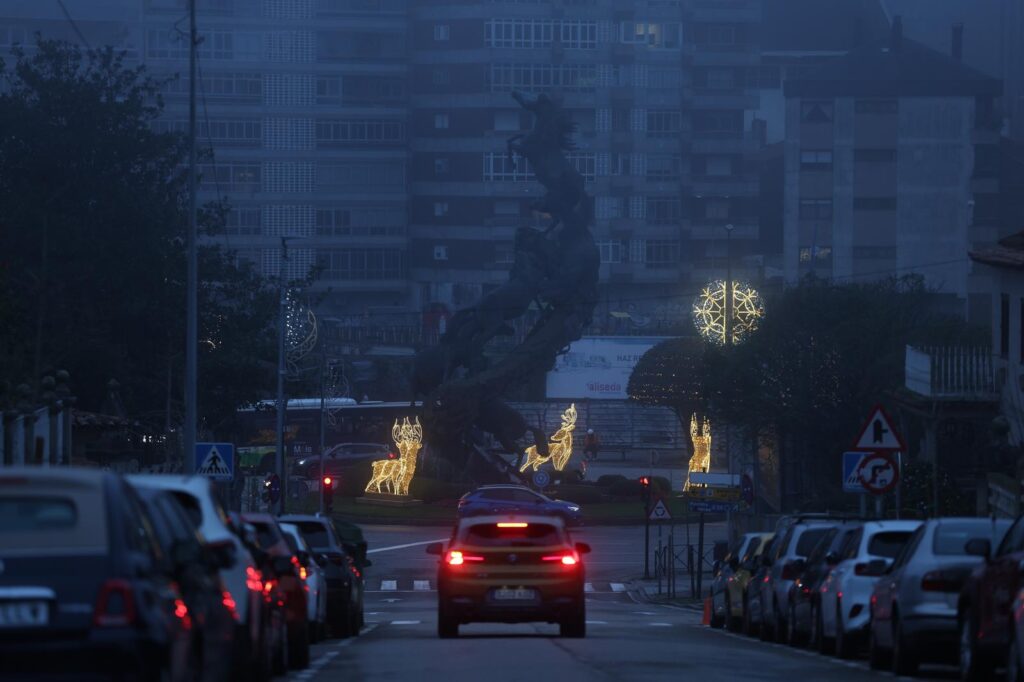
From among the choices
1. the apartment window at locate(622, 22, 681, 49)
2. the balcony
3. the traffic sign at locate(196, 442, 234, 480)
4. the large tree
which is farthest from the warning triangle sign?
the apartment window at locate(622, 22, 681, 49)

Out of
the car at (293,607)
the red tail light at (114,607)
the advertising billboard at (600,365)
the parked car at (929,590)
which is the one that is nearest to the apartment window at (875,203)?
the advertising billboard at (600,365)

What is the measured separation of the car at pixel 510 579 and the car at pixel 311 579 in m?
1.53

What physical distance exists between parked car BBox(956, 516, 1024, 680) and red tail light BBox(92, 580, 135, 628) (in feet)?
24.2

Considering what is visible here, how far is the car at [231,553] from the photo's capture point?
13305 mm

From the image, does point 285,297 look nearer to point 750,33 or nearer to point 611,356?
point 611,356

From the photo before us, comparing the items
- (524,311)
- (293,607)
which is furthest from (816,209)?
(293,607)

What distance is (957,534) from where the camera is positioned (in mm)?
18031

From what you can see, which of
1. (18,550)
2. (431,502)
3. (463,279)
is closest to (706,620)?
(18,550)

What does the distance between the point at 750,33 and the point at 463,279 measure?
83.7ft

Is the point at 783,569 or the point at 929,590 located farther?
the point at 783,569

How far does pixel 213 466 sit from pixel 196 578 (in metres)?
27.1

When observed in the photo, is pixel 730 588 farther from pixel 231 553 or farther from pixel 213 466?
pixel 231 553

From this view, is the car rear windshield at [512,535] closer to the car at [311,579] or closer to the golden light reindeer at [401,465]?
the car at [311,579]

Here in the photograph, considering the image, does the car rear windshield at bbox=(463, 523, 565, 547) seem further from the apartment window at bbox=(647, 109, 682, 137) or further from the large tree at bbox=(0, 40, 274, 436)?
the apartment window at bbox=(647, 109, 682, 137)
